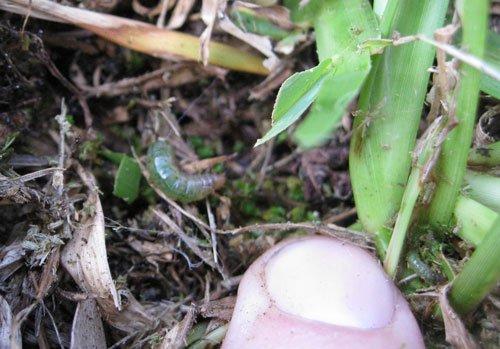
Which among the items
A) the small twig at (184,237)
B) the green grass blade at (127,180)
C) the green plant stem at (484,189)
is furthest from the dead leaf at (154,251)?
the green plant stem at (484,189)

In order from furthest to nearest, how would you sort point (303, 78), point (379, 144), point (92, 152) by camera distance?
point (92, 152) < point (379, 144) < point (303, 78)

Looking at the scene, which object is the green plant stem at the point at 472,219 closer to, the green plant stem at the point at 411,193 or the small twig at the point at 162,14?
the green plant stem at the point at 411,193

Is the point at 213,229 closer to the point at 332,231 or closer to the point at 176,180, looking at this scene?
the point at 176,180

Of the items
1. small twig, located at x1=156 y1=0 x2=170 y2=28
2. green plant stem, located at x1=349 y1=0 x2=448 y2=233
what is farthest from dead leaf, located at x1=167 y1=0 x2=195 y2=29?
green plant stem, located at x1=349 y1=0 x2=448 y2=233

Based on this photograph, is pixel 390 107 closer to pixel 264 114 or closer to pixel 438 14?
pixel 438 14

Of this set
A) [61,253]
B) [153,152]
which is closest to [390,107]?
[153,152]

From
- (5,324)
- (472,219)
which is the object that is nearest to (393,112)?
(472,219)

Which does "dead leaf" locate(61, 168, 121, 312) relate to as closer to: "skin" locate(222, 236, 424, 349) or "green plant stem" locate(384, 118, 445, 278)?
"skin" locate(222, 236, 424, 349)
